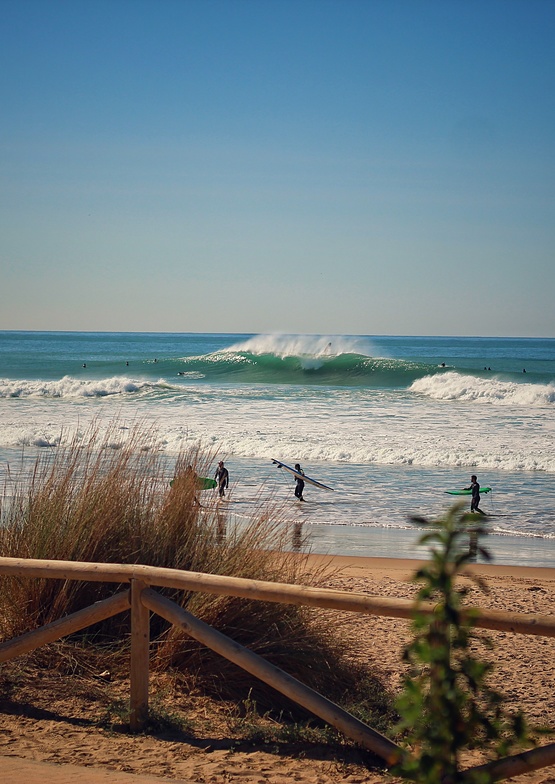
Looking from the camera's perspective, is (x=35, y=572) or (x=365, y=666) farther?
(x=365, y=666)

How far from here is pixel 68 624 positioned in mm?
4230

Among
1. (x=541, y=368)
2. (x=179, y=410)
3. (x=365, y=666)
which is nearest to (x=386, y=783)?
(x=365, y=666)

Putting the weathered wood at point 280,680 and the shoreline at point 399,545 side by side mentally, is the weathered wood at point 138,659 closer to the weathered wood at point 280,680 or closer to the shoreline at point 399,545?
the weathered wood at point 280,680

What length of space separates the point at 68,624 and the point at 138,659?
0.45m

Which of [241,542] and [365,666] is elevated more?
[241,542]

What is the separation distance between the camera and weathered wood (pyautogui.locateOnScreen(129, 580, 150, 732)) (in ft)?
13.5

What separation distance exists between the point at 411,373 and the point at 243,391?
12226 mm

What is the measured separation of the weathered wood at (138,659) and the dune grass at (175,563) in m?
0.60

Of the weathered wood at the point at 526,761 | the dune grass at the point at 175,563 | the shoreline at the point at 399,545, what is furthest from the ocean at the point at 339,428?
the weathered wood at the point at 526,761

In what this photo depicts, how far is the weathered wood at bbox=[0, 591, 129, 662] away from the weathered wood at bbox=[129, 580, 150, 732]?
0.07 meters

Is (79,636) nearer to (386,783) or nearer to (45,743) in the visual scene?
(45,743)

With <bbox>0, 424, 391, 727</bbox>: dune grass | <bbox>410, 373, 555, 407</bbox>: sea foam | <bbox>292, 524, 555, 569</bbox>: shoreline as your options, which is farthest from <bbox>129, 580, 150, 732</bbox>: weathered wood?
<bbox>410, 373, 555, 407</bbox>: sea foam

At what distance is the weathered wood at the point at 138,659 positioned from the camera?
4.11 metres

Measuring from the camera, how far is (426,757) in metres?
1.50
